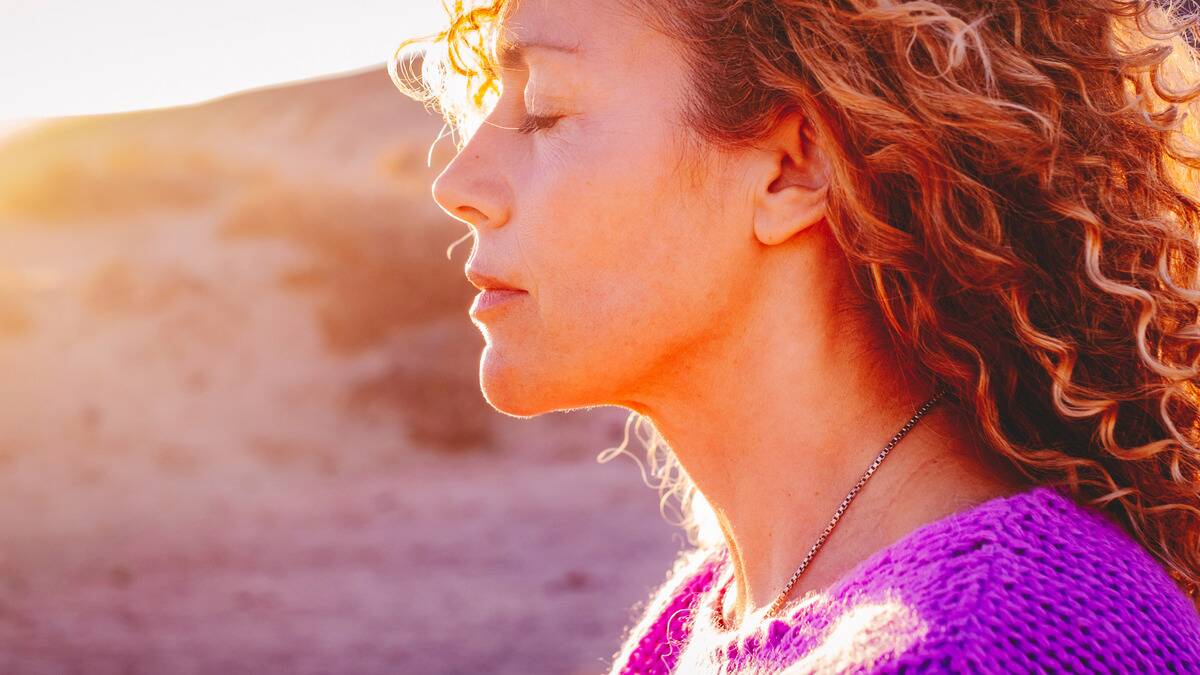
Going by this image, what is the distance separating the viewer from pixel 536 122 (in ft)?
5.20

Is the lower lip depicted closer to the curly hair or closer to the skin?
the skin

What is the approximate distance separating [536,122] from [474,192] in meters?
0.12

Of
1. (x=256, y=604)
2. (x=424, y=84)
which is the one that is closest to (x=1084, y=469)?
(x=424, y=84)

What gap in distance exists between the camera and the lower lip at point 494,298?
1575mm

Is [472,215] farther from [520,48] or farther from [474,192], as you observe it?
[520,48]

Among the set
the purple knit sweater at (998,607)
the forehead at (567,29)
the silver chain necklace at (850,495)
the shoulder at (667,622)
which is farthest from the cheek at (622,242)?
the shoulder at (667,622)

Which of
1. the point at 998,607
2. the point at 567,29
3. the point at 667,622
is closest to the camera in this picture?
the point at 998,607

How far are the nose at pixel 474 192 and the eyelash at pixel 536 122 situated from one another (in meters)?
0.07

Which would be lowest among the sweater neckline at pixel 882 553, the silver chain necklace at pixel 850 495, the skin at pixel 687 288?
the sweater neckline at pixel 882 553

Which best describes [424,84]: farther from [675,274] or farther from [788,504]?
[788,504]

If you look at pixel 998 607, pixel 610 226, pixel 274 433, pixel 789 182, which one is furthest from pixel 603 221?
pixel 274 433

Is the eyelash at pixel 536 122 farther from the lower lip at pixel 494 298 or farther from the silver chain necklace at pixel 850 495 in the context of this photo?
the silver chain necklace at pixel 850 495

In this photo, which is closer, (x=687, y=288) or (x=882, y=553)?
(x=882, y=553)

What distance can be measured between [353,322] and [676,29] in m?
10.5
